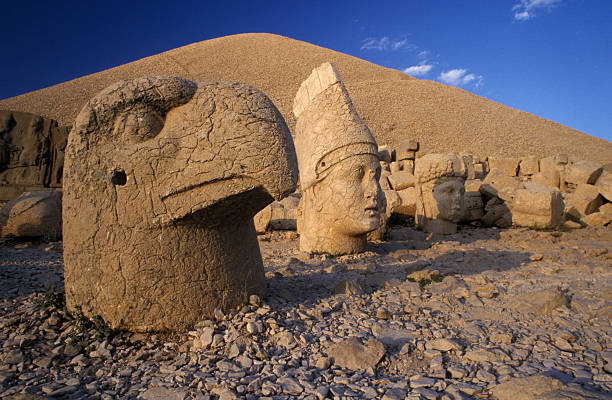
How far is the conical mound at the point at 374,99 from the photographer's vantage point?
81.9 feet

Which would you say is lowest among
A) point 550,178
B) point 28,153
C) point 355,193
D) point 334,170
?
point 355,193

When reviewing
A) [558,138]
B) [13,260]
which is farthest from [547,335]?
[558,138]

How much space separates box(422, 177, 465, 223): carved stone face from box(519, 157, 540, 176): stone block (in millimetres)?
7464

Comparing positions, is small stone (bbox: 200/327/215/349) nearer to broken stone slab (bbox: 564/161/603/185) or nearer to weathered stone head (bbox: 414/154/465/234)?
weathered stone head (bbox: 414/154/465/234)

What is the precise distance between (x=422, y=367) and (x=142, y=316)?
1655 millimetres

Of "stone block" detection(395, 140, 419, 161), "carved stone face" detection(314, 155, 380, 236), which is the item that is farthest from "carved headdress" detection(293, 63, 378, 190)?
"stone block" detection(395, 140, 419, 161)

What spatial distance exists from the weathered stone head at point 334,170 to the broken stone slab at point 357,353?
8.75 ft

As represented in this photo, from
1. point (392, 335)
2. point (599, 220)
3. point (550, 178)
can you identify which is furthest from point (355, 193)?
point (550, 178)

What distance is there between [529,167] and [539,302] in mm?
12229

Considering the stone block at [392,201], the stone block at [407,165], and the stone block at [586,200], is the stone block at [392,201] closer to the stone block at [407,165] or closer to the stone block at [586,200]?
the stone block at [586,200]

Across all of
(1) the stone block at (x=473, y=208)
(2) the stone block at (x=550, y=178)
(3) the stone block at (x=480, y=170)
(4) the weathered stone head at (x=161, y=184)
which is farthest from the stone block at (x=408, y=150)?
(4) the weathered stone head at (x=161, y=184)

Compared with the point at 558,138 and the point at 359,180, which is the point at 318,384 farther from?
the point at 558,138

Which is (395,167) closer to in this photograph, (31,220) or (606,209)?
(606,209)

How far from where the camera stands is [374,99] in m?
31.5
